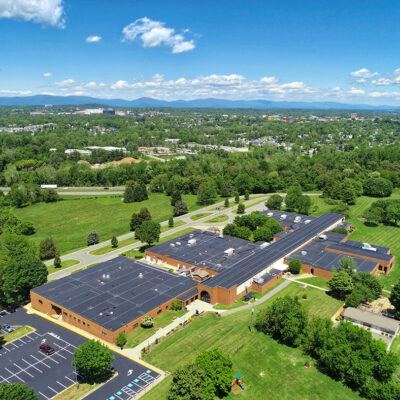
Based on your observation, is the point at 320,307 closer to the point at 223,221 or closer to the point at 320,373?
the point at 320,373

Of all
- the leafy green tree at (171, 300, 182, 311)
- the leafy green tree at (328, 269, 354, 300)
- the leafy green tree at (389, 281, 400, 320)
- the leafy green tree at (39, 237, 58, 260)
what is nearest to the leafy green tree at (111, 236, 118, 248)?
the leafy green tree at (39, 237, 58, 260)

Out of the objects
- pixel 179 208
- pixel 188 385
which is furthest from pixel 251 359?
pixel 179 208

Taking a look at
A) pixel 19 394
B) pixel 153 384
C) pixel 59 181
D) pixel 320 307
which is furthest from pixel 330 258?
pixel 59 181

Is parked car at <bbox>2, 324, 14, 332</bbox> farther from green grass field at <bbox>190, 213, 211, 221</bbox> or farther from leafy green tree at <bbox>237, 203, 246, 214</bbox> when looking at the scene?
leafy green tree at <bbox>237, 203, 246, 214</bbox>

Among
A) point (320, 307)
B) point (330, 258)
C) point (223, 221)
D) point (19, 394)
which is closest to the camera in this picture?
point (19, 394)

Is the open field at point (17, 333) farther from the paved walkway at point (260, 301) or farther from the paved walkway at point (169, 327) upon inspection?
the paved walkway at point (260, 301)

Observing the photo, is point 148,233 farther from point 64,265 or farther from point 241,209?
point 241,209
